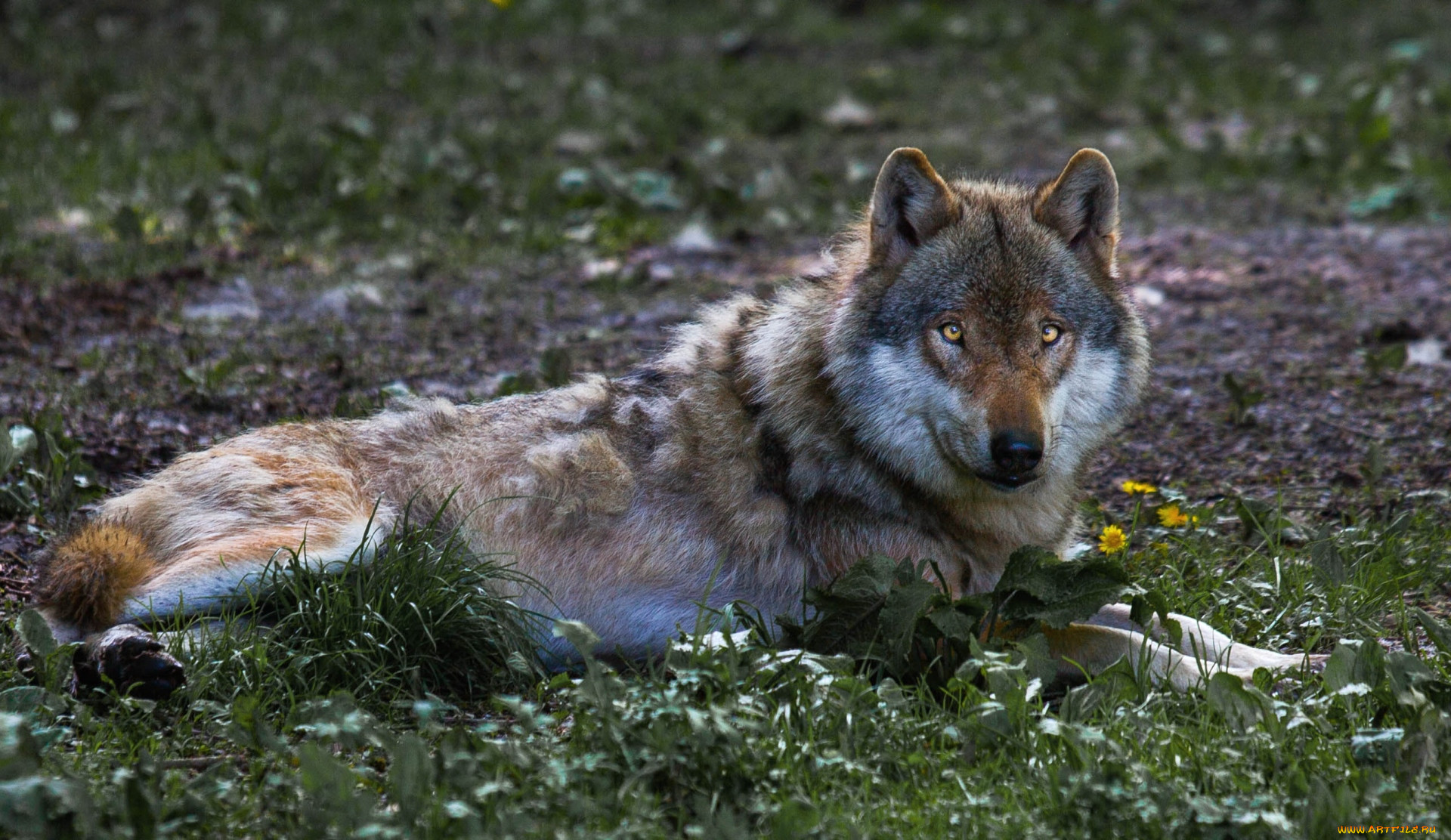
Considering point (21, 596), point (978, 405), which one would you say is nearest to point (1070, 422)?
point (978, 405)

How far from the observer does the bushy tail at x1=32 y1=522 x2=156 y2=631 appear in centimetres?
394

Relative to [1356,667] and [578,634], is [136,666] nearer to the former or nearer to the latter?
[578,634]

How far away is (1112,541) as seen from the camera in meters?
4.51

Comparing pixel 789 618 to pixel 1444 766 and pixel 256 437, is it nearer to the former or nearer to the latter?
pixel 1444 766

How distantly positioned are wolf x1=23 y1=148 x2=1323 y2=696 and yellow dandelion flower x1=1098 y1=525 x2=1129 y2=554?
0.57 feet

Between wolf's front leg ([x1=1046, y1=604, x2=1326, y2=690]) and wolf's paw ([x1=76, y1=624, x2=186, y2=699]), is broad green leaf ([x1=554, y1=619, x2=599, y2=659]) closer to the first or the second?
wolf's paw ([x1=76, y1=624, x2=186, y2=699])

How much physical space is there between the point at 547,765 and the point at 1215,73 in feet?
36.1

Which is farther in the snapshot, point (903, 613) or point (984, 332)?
point (984, 332)

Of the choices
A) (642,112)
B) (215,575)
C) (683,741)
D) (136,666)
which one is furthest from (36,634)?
(642,112)

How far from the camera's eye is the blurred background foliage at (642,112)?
341 inches

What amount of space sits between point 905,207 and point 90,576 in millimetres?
2746

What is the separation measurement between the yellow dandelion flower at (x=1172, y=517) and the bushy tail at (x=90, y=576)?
3451 mm

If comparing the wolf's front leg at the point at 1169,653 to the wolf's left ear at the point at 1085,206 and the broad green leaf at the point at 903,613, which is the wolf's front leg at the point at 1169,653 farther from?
the wolf's left ear at the point at 1085,206

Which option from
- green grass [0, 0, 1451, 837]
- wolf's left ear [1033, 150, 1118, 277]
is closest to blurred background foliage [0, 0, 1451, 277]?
green grass [0, 0, 1451, 837]
